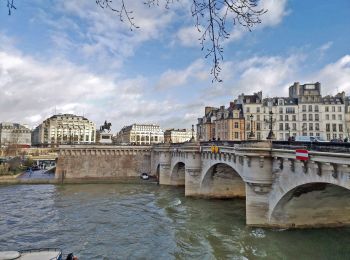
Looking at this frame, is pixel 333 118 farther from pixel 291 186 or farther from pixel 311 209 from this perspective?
pixel 291 186

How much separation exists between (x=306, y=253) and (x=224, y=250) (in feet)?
17.8

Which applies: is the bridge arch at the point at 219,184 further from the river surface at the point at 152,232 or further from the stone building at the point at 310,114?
the stone building at the point at 310,114

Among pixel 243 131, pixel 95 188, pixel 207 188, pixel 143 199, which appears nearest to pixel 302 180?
pixel 207 188

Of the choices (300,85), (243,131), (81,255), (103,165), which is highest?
(300,85)

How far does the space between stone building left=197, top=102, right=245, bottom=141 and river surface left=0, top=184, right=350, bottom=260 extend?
28180 millimetres

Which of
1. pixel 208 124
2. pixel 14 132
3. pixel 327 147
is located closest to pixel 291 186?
pixel 327 147

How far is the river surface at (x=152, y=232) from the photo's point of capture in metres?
21.8

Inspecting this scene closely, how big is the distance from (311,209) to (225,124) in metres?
49.2

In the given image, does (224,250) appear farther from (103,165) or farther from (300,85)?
Result: (300,85)

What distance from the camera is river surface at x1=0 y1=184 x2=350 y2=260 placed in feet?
71.6

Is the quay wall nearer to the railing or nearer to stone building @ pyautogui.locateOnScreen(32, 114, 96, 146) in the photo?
the railing

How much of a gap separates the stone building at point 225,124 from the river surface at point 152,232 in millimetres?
28180

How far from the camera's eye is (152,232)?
2736 cm

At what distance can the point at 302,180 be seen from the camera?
2041 centimetres
